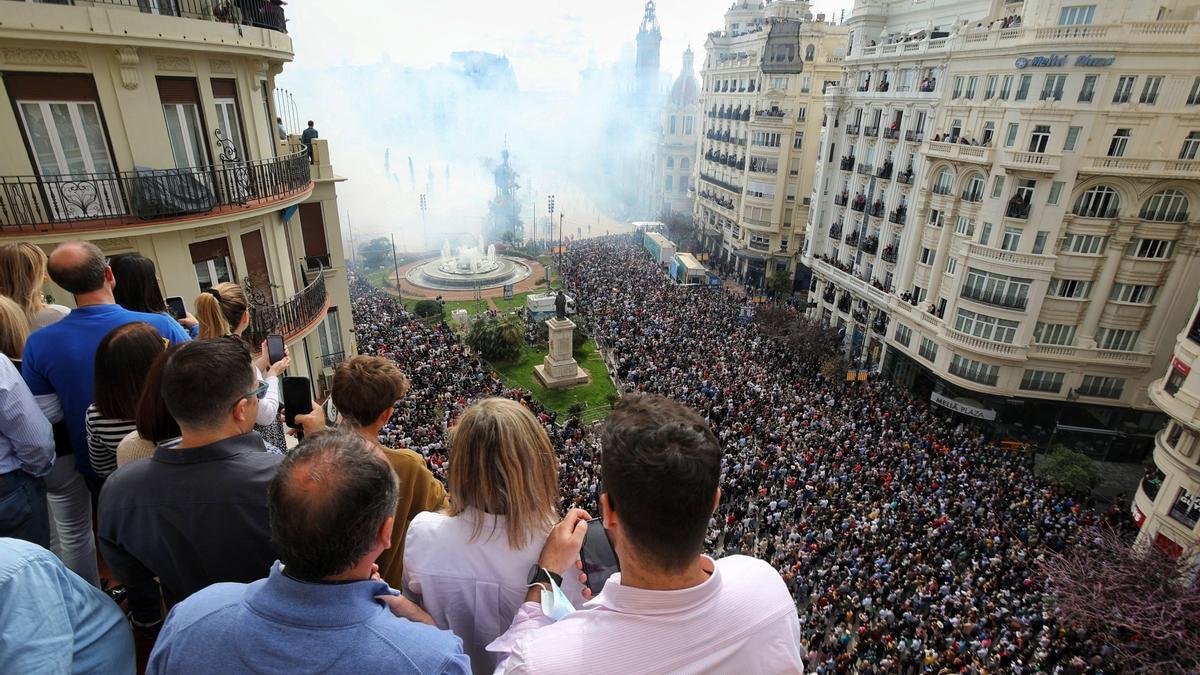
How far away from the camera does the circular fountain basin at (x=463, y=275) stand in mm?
52594

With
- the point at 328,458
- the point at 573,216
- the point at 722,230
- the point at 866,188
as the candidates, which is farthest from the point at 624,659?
the point at 573,216

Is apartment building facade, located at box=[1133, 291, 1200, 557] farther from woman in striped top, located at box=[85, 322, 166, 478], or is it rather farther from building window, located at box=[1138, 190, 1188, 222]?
woman in striped top, located at box=[85, 322, 166, 478]

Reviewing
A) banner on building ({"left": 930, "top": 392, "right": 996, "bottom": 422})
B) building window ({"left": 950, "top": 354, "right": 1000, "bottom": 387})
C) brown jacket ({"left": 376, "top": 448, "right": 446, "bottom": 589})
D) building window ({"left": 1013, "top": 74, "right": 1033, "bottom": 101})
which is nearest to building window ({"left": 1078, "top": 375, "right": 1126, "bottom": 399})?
building window ({"left": 950, "top": 354, "right": 1000, "bottom": 387})

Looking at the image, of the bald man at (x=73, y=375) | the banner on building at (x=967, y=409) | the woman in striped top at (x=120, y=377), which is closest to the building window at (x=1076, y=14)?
the banner on building at (x=967, y=409)

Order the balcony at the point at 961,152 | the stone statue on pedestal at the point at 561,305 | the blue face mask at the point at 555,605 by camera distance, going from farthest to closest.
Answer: the stone statue on pedestal at the point at 561,305, the balcony at the point at 961,152, the blue face mask at the point at 555,605

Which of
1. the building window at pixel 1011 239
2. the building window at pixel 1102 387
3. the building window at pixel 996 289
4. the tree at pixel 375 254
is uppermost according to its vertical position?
the building window at pixel 1011 239

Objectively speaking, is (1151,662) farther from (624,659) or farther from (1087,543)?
(624,659)

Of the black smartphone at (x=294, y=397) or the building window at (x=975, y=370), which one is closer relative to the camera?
the black smartphone at (x=294, y=397)

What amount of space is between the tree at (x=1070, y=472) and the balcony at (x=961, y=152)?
38.5 feet

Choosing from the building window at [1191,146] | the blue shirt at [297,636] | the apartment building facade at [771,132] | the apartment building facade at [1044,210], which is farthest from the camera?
the apartment building facade at [771,132]

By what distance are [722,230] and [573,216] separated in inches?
2073

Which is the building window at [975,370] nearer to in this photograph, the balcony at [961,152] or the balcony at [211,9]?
the balcony at [961,152]

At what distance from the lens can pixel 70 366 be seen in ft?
14.8

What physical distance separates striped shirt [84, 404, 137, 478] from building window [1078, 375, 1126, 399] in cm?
3124
